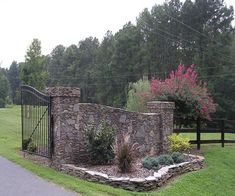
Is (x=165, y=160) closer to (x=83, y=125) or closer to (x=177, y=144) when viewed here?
(x=177, y=144)

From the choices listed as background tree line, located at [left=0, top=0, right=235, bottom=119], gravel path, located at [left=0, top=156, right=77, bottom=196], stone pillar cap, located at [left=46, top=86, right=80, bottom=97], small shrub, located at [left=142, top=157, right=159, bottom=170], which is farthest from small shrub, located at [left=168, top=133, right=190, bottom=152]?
background tree line, located at [left=0, top=0, right=235, bottom=119]

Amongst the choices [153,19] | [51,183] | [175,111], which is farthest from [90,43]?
[51,183]

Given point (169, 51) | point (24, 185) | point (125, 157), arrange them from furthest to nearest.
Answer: point (169, 51)
point (125, 157)
point (24, 185)

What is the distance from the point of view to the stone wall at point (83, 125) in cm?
1054

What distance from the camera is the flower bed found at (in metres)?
8.64

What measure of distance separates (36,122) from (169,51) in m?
40.0

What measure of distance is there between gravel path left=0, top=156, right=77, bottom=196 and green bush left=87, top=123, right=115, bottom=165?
5.79 ft

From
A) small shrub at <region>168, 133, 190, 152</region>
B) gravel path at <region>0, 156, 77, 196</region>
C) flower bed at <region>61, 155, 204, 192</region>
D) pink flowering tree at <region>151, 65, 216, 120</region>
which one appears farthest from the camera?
pink flowering tree at <region>151, 65, 216, 120</region>

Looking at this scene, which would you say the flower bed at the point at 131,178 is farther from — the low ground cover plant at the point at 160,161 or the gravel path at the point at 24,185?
the gravel path at the point at 24,185

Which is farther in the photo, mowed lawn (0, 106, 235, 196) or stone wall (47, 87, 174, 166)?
stone wall (47, 87, 174, 166)

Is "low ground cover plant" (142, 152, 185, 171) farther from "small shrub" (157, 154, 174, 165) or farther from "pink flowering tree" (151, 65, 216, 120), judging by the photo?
"pink flowering tree" (151, 65, 216, 120)

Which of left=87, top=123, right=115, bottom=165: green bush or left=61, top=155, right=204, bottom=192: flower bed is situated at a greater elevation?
left=87, top=123, right=115, bottom=165: green bush

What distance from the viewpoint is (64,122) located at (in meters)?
10.5

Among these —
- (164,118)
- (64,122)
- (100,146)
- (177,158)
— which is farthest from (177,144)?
(64,122)
